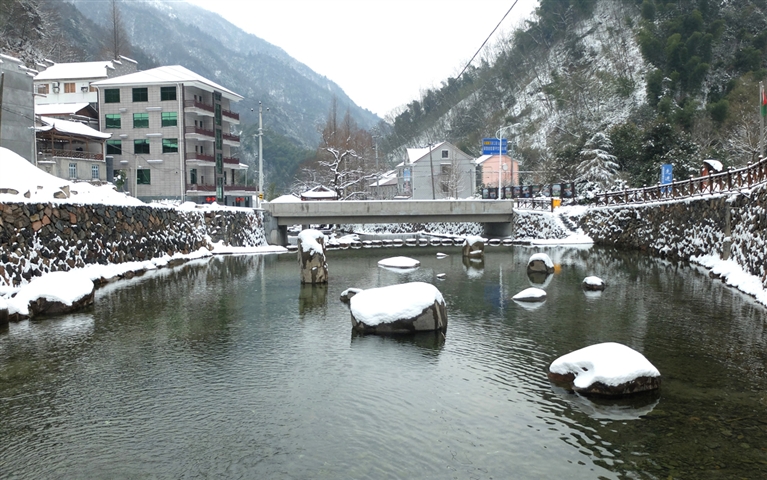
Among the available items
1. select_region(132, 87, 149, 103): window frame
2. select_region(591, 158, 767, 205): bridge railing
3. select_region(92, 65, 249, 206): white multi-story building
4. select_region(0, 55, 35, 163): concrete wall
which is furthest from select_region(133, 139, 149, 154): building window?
select_region(591, 158, 767, 205): bridge railing

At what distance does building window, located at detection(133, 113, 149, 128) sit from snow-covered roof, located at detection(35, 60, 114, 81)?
8590 millimetres

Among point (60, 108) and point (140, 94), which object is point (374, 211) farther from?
point (60, 108)

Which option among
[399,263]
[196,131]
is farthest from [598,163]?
[196,131]

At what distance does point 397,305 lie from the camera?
53.6ft

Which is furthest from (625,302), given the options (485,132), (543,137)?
(485,132)

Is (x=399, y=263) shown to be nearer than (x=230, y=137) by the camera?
Yes

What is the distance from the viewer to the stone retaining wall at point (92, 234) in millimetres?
20938

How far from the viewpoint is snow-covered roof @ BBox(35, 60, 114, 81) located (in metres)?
65.2

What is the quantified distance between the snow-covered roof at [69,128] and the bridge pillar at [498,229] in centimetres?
3838

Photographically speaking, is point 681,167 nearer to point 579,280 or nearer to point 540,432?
point 579,280

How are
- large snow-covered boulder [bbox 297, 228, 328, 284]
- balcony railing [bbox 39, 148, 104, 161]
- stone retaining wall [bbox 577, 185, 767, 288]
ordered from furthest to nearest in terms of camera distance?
1. balcony railing [bbox 39, 148, 104, 161]
2. large snow-covered boulder [bbox 297, 228, 328, 284]
3. stone retaining wall [bbox 577, 185, 767, 288]

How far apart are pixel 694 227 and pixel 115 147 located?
54.1 metres

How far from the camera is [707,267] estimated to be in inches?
1111

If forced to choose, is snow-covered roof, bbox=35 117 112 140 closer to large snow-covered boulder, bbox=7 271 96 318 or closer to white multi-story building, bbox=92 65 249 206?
white multi-story building, bbox=92 65 249 206
